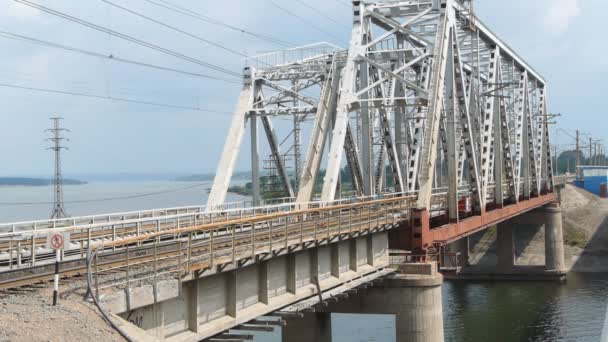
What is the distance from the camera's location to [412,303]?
32562 mm

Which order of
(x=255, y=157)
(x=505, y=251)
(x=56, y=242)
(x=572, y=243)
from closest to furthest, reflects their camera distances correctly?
(x=56, y=242)
(x=255, y=157)
(x=505, y=251)
(x=572, y=243)

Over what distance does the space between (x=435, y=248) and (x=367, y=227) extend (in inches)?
300

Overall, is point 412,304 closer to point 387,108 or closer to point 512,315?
point 387,108

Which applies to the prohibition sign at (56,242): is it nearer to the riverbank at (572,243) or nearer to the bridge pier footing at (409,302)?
the bridge pier footing at (409,302)

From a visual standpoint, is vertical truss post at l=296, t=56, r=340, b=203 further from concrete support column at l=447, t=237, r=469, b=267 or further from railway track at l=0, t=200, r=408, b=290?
concrete support column at l=447, t=237, r=469, b=267

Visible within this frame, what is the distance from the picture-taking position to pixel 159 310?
17.7 m

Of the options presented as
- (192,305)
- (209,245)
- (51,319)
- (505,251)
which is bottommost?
(505,251)

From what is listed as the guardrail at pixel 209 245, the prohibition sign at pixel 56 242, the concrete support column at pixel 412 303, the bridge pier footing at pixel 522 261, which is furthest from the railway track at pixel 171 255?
the bridge pier footing at pixel 522 261

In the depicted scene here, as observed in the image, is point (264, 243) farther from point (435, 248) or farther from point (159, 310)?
point (435, 248)

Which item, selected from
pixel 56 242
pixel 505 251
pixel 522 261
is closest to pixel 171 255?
pixel 56 242

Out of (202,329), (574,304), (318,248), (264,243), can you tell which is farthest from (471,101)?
(202,329)

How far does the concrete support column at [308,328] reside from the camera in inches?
1417

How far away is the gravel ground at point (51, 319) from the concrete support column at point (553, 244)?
67.5 m

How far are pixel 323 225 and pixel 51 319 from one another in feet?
51.7
